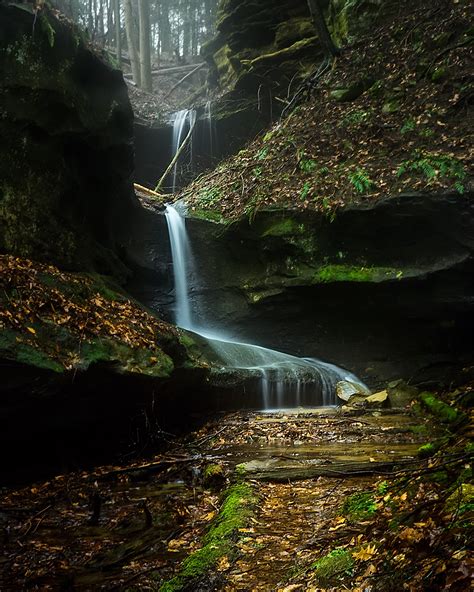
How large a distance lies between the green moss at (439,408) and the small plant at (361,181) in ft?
16.7

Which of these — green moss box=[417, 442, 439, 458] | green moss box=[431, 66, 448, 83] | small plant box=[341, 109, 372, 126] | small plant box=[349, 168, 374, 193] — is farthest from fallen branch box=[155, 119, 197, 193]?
green moss box=[417, 442, 439, 458]

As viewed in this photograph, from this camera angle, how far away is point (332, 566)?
286cm

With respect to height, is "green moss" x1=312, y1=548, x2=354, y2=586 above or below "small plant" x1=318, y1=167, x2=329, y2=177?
below

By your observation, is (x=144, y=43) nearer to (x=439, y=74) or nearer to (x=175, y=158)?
(x=175, y=158)

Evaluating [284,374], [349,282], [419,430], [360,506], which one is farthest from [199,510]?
[349,282]

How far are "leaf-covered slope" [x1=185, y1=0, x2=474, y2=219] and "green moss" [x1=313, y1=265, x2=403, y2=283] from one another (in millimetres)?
1534

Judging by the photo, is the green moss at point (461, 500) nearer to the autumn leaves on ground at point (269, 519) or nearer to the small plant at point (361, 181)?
the autumn leaves on ground at point (269, 519)

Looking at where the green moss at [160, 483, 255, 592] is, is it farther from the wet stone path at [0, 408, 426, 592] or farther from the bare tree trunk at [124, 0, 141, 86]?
the bare tree trunk at [124, 0, 141, 86]

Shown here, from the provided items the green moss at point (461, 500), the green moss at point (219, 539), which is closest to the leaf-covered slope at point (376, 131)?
the green moss at point (219, 539)

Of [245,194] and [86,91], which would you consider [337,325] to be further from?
[86,91]

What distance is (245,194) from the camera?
1387cm

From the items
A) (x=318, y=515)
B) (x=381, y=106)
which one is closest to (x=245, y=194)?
(x=381, y=106)

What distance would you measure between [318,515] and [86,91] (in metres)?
10.6

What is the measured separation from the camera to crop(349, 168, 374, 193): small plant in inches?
454
